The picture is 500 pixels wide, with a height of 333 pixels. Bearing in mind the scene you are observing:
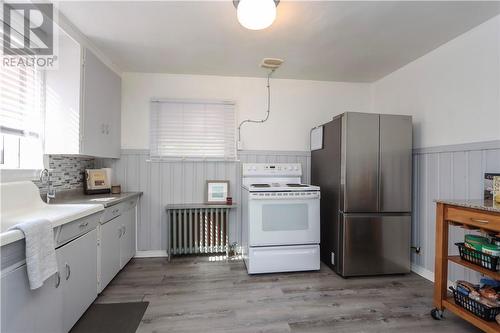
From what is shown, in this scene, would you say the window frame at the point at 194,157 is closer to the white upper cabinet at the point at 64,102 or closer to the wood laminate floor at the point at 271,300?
the white upper cabinet at the point at 64,102

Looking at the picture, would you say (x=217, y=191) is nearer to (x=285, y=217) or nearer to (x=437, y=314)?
(x=285, y=217)

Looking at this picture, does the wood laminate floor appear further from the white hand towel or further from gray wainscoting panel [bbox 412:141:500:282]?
the white hand towel

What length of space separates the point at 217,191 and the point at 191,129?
2.83ft

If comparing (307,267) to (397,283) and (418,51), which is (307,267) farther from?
(418,51)

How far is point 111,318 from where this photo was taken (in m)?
1.84

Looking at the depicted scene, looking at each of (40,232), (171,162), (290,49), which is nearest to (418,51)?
(290,49)

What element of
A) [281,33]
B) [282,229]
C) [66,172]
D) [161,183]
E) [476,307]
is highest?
[281,33]

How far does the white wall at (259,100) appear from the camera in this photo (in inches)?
122

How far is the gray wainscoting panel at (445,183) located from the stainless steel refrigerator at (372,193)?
5.7 inches

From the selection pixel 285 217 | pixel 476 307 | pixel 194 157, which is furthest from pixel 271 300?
pixel 194 157

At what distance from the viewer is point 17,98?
1.89m

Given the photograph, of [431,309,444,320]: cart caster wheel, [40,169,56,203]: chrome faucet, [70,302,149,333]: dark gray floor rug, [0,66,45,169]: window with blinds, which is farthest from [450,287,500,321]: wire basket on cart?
[0,66,45,169]: window with blinds

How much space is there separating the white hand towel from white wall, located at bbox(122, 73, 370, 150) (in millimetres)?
1939

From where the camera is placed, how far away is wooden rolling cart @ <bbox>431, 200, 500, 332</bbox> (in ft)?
4.98
